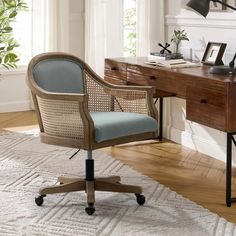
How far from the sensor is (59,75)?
11.4 ft

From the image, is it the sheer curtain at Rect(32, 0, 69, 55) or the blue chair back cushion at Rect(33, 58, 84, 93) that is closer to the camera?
the blue chair back cushion at Rect(33, 58, 84, 93)

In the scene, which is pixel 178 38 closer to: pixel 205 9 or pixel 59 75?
pixel 205 9

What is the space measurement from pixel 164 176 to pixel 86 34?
241 centimetres

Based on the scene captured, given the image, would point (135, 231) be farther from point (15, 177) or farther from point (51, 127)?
point (15, 177)

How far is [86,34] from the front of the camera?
19.1 feet

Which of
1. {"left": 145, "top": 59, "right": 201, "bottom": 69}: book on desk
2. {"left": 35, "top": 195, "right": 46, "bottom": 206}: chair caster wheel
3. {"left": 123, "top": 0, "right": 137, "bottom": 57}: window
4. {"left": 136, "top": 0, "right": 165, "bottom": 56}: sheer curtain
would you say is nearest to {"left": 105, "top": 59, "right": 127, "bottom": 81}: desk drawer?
{"left": 145, "top": 59, "right": 201, "bottom": 69}: book on desk

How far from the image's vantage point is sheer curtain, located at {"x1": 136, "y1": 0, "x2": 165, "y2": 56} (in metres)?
5.04

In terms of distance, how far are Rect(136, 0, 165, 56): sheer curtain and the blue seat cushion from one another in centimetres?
183

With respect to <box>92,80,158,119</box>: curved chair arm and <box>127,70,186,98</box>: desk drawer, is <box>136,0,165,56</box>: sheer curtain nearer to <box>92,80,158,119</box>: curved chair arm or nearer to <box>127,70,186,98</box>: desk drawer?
<box>127,70,186,98</box>: desk drawer

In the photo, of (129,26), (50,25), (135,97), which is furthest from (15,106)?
(135,97)

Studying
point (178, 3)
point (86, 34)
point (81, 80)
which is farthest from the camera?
point (86, 34)

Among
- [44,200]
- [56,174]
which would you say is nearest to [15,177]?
[56,174]

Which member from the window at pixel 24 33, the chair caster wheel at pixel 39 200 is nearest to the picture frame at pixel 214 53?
the chair caster wheel at pixel 39 200

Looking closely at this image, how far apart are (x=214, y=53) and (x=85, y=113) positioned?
1430 mm
